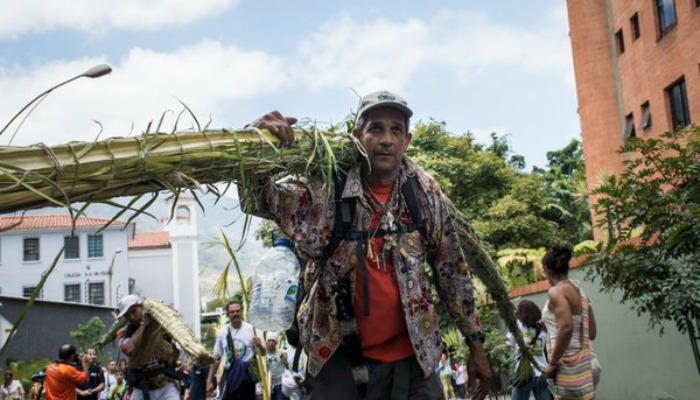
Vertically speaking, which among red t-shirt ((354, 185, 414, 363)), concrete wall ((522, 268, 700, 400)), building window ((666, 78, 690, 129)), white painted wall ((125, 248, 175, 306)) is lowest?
concrete wall ((522, 268, 700, 400))

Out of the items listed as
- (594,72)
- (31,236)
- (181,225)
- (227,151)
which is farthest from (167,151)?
(181,225)

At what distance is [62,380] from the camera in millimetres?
11266

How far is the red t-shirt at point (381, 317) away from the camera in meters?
3.76

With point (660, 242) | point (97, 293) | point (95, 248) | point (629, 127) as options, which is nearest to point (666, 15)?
point (629, 127)

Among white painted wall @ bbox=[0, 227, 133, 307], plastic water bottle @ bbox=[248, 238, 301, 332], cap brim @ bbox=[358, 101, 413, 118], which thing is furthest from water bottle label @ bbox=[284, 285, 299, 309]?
white painted wall @ bbox=[0, 227, 133, 307]

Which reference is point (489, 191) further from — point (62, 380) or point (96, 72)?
point (96, 72)

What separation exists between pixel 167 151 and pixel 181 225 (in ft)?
244

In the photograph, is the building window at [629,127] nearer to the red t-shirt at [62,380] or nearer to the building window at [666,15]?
the building window at [666,15]

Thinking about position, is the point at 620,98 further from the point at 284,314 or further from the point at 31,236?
the point at 31,236

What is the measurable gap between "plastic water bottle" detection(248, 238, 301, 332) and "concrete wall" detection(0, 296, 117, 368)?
26218 mm

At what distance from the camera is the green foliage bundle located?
293 inches

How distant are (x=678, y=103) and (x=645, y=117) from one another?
2473mm

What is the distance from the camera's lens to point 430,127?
33.5 m

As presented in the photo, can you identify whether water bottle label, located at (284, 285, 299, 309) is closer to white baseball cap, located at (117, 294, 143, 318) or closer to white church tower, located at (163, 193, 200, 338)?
white baseball cap, located at (117, 294, 143, 318)
